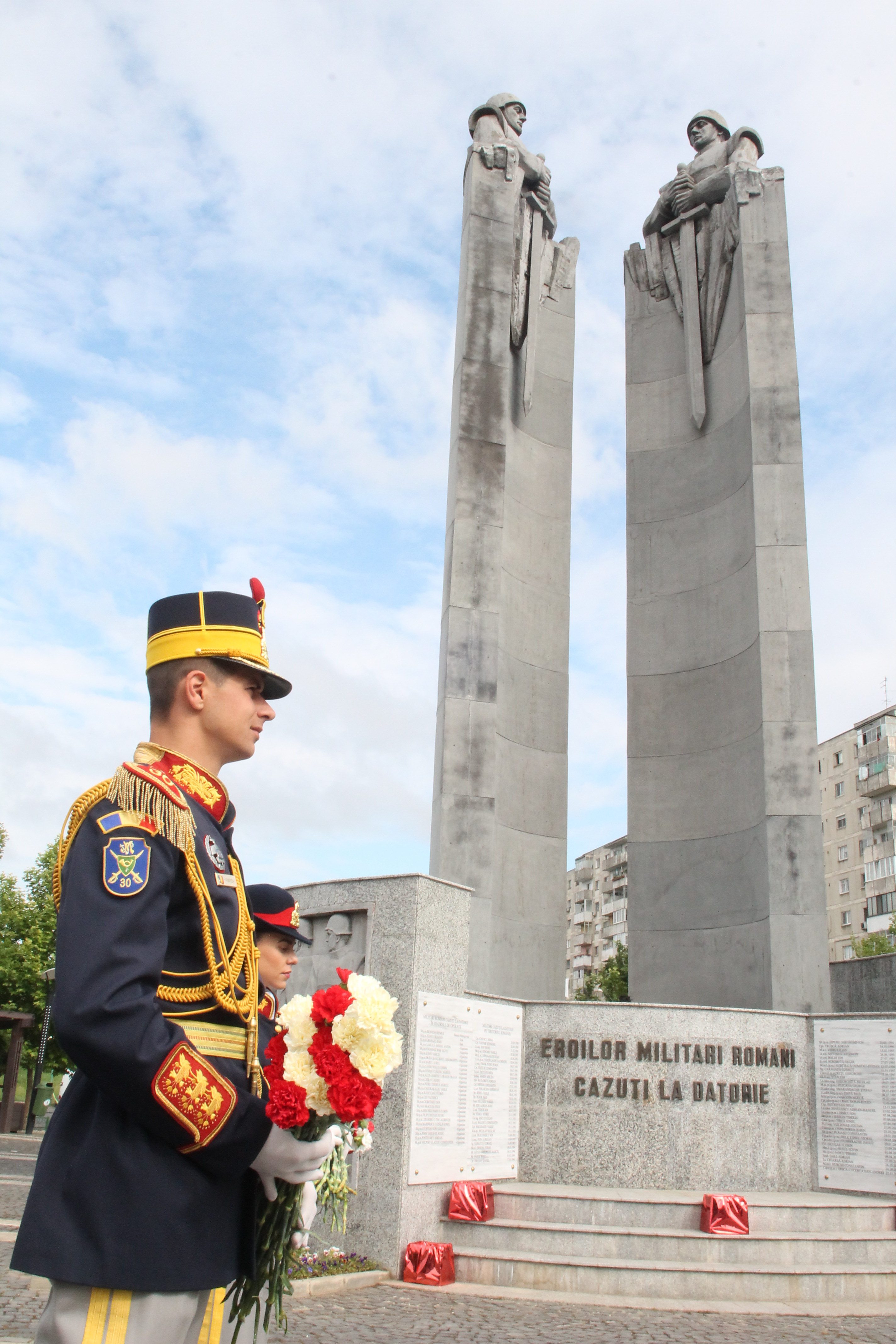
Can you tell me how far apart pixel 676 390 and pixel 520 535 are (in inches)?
124

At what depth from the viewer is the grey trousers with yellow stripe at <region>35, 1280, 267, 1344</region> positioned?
6.79 feet

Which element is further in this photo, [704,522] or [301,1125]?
[704,522]

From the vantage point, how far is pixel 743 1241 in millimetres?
7824

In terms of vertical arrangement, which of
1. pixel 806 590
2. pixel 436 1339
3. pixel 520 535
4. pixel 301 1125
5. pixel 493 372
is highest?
pixel 493 372

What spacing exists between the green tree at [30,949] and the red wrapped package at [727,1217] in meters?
23.1

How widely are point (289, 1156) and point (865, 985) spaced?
10.8m

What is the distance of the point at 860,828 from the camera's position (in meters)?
52.8

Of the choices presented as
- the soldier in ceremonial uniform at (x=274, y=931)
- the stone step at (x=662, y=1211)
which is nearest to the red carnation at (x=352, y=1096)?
the soldier in ceremonial uniform at (x=274, y=931)

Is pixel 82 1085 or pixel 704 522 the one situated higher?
pixel 704 522

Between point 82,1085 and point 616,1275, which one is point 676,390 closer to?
point 616,1275

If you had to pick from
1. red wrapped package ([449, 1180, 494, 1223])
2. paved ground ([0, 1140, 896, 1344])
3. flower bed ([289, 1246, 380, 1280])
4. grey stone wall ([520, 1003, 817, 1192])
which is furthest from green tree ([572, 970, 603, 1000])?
paved ground ([0, 1140, 896, 1344])

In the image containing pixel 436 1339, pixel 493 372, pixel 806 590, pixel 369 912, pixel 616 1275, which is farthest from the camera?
pixel 493 372

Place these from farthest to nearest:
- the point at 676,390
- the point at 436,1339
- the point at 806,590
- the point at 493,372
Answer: the point at 676,390 → the point at 493,372 → the point at 806,590 → the point at 436,1339

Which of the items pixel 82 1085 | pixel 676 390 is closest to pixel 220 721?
pixel 82 1085
